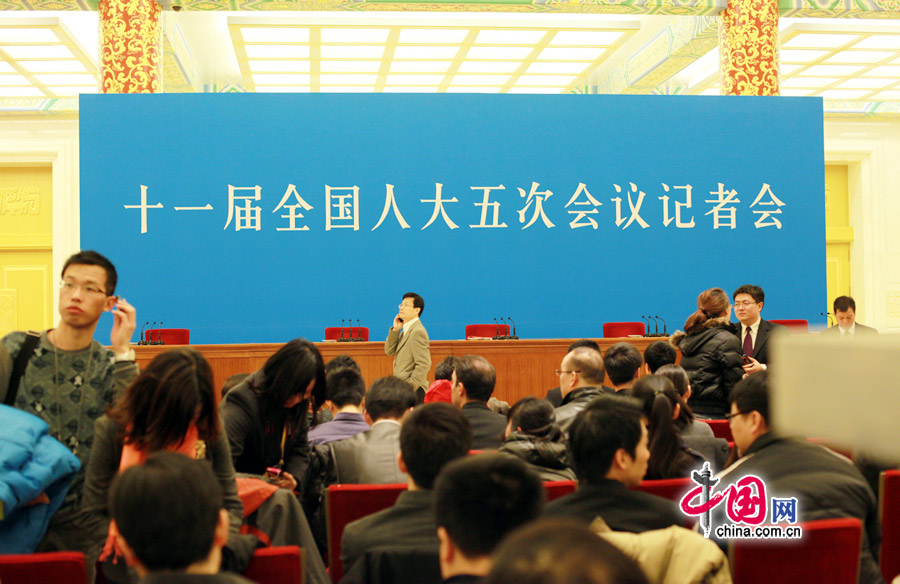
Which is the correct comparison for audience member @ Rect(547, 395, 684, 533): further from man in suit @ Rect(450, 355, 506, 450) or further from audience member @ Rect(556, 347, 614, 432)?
audience member @ Rect(556, 347, 614, 432)

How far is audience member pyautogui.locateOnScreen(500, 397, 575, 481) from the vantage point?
8.31ft

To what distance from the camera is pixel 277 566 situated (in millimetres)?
1605

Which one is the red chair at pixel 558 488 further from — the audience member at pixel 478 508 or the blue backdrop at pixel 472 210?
the blue backdrop at pixel 472 210

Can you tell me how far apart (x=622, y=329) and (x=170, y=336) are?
185 inches

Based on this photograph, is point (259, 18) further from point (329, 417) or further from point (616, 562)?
point (616, 562)

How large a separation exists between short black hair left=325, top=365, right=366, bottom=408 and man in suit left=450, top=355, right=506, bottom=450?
0.45 meters

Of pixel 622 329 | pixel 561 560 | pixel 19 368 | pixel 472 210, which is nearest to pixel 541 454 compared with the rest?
pixel 19 368

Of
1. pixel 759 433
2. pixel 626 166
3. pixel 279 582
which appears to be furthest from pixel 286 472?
pixel 626 166

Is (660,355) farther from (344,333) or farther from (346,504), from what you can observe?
(344,333)

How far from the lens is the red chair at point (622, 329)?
A: 7.98 m

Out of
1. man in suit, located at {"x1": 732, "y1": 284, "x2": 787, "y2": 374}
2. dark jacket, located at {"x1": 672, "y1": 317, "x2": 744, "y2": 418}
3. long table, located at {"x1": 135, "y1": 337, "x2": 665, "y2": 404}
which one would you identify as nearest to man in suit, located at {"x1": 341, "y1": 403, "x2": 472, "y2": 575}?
dark jacket, located at {"x1": 672, "y1": 317, "x2": 744, "y2": 418}

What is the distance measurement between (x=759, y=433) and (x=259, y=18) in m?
8.23

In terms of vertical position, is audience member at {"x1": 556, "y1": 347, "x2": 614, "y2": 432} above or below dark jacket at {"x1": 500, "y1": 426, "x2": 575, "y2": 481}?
above

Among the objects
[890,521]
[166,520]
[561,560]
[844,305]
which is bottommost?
[890,521]
